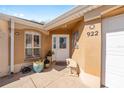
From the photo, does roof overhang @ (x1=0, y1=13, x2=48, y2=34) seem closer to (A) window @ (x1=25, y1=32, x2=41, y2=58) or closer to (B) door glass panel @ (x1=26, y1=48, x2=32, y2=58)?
(A) window @ (x1=25, y1=32, x2=41, y2=58)

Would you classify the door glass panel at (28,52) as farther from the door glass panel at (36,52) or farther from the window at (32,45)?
the door glass panel at (36,52)

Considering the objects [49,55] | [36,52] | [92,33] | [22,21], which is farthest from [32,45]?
[92,33]

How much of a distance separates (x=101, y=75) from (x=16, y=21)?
5493 millimetres

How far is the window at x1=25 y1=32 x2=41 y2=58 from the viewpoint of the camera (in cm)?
824

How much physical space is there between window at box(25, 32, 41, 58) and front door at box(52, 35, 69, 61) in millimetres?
1924

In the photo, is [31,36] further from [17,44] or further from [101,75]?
[101,75]

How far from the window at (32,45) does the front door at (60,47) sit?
1.92 meters

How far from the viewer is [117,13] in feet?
13.0

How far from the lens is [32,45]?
861 centimetres

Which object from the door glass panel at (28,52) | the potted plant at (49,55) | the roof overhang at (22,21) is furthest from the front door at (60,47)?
the door glass panel at (28,52)

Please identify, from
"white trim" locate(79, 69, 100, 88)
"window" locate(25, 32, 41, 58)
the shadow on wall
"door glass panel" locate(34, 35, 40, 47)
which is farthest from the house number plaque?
"door glass panel" locate(34, 35, 40, 47)

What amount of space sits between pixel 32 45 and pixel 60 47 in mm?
2981

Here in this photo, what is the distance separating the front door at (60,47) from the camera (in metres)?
10.7
